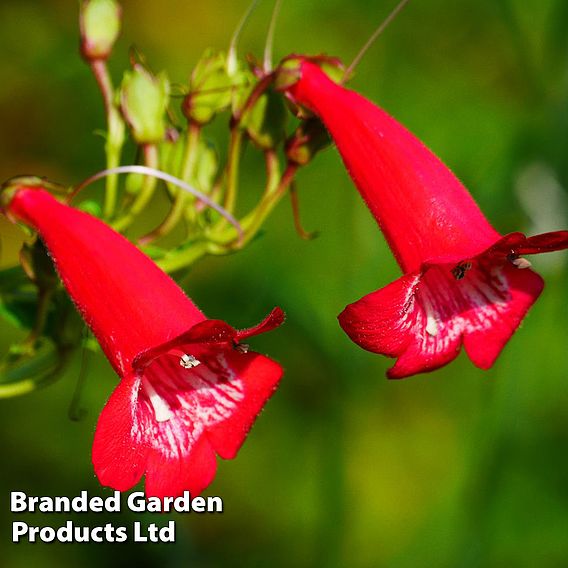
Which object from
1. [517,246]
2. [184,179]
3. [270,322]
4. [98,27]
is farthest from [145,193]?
[517,246]

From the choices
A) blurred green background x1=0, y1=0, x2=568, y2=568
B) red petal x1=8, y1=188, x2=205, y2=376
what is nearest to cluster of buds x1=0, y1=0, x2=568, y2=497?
red petal x1=8, y1=188, x2=205, y2=376

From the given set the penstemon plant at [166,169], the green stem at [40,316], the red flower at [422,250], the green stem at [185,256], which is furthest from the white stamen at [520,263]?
the green stem at [40,316]

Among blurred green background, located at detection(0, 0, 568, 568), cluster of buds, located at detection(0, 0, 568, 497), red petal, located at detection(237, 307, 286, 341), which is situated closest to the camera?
red petal, located at detection(237, 307, 286, 341)

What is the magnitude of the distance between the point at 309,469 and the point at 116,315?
1.74 m

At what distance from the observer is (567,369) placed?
2.90 m

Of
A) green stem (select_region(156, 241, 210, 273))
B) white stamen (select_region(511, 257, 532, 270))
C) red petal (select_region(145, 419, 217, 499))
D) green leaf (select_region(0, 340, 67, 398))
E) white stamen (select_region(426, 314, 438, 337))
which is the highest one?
green stem (select_region(156, 241, 210, 273))

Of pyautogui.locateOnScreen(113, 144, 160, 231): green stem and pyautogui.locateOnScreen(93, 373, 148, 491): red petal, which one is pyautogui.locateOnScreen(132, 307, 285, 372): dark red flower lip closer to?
pyautogui.locateOnScreen(93, 373, 148, 491): red petal

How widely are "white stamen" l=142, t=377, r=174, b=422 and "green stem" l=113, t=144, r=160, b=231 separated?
23cm

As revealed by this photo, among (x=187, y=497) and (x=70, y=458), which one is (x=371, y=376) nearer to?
(x=70, y=458)

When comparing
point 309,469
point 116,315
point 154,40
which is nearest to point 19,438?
point 309,469

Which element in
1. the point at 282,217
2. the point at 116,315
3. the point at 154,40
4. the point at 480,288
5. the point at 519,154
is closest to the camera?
the point at 116,315

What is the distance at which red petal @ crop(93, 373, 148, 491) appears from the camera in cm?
112

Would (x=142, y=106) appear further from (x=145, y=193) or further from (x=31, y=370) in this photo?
(x=31, y=370)

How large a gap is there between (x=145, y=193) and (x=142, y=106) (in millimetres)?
125
